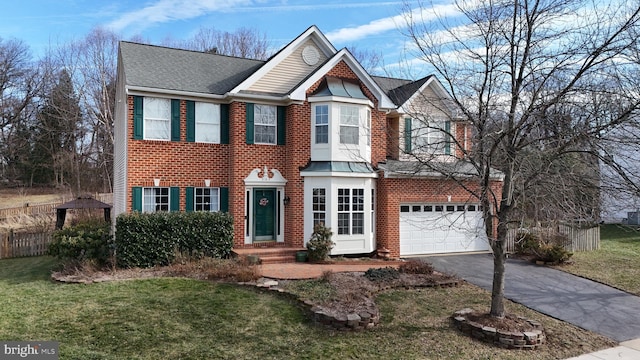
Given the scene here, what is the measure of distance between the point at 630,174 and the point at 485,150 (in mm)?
3189

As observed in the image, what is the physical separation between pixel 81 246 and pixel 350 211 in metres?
8.62

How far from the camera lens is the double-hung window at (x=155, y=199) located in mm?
13211

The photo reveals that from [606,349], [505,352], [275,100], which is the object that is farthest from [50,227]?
[606,349]

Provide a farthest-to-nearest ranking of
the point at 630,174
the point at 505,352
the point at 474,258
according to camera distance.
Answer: the point at 474,258 → the point at 630,174 → the point at 505,352

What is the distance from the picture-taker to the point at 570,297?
10289 millimetres

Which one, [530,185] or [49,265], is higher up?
[530,185]

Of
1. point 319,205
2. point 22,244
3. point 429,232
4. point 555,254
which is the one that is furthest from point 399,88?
point 22,244

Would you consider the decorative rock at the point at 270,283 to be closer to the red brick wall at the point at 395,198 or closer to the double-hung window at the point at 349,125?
the red brick wall at the point at 395,198

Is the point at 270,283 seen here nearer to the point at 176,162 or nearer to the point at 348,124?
the point at 176,162

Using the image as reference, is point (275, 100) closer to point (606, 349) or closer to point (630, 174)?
point (630, 174)

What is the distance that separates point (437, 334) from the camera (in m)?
7.30

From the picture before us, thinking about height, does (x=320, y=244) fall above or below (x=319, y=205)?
below

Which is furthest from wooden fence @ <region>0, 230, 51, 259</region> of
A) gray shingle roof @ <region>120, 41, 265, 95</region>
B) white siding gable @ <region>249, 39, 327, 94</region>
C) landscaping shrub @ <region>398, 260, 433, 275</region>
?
landscaping shrub @ <region>398, 260, 433, 275</region>

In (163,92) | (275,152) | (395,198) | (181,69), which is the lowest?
(395,198)
